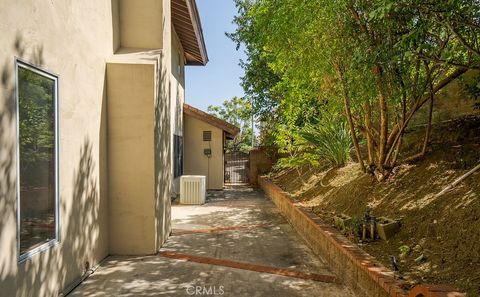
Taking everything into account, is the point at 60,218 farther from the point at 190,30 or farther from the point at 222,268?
the point at 190,30

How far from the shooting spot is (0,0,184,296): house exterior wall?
2840 millimetres

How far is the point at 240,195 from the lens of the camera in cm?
1245

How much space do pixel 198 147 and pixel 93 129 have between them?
897 centimetres

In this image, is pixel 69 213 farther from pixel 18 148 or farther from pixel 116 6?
pixel 116 6

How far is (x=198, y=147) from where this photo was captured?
44.5 ft

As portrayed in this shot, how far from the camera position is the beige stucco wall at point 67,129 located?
277 centimetres

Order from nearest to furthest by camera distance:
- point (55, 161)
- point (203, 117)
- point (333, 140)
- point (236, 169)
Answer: point (55, 161)
point (333, 140)
point (203, 117)
point (236, 169)

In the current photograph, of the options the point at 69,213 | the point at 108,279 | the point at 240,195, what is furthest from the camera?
the point at 240,195

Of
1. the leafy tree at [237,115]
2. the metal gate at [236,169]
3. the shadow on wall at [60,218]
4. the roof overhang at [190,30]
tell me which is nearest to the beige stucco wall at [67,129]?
the shadow on wall at [60,218]

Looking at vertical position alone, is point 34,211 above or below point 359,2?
below

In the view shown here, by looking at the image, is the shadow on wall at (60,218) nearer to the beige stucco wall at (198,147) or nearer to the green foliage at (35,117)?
the green foliage at (35,117)

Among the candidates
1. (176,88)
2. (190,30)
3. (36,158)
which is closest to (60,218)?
(36,158)

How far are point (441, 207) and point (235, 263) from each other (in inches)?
121

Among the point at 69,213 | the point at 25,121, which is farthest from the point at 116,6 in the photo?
the point at 69,213
